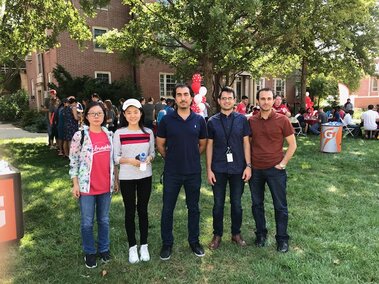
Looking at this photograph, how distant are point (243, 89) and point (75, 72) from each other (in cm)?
1335

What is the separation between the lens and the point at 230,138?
375cm

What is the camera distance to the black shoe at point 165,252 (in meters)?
3.79

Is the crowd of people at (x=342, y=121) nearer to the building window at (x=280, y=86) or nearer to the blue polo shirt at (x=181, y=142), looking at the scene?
the blue polo shirt at (x=181, y=142)

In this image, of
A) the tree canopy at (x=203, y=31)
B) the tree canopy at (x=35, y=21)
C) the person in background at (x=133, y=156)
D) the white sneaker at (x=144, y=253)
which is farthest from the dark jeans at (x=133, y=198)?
the tree canopy at (x=35, y=21)

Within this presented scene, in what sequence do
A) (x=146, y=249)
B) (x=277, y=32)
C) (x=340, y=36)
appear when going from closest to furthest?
(x=146, y=249) < (x=277, y=32) < (x=340, y=36)

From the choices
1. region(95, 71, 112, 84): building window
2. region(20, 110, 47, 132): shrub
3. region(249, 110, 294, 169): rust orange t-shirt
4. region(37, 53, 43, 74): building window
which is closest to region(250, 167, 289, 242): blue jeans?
region(249, 110, 294, 169): rust orange t-shirt

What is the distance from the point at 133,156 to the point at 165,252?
1140 millimetres

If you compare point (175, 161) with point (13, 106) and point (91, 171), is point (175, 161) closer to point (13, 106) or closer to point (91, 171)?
point (91, 171)

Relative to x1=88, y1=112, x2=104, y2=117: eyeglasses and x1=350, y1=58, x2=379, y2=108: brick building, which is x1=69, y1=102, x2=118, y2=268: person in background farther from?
x1=350, y1=58, x2=379, y2=108: brick building

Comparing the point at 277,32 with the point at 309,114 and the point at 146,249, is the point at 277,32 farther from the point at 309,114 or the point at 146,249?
the point at 146,249

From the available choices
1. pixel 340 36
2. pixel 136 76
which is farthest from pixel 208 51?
pixel 136 76

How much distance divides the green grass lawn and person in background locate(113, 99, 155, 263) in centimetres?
53

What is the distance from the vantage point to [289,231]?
14.8 ft

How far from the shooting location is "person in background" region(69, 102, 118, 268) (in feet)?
11.5
